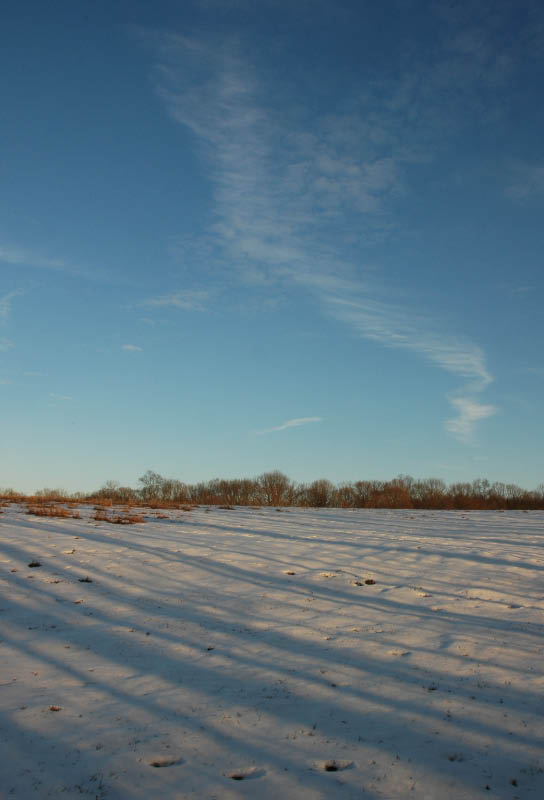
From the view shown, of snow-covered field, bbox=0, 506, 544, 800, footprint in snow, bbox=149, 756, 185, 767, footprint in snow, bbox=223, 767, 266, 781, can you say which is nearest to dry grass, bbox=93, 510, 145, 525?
snow-covered field, bbox=0, 506, 544, 800

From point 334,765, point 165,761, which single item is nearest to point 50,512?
point 165,761

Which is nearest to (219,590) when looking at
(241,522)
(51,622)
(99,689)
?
(51,622)

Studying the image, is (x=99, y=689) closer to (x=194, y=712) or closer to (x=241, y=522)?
(x=194, y=712)

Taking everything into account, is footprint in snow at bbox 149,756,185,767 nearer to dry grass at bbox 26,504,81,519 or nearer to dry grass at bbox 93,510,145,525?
dry grass at bbox 93,510,145,525

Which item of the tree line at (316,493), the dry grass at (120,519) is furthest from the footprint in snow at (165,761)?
the tree line at (316,493)

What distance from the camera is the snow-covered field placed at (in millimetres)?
4742

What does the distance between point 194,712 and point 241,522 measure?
47.5 ft

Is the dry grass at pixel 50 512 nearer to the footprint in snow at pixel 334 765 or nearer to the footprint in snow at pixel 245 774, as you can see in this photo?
the footprint in snow at pixel 245 774

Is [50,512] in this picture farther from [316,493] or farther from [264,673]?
[316,493]

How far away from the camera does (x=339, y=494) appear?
64.4m

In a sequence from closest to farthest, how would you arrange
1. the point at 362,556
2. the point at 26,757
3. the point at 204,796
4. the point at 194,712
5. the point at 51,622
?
the point at 204,796
the point at 26,757
the point at 194,712
the point at 51,622
the point at 362,556

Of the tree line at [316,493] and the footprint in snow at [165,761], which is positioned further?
the tree line at [316,493]

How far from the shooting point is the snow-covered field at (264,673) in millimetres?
4742

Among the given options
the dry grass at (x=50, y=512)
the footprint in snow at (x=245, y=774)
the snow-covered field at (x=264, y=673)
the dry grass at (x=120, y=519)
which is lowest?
the footprint in snow at (x=245, y=774)
